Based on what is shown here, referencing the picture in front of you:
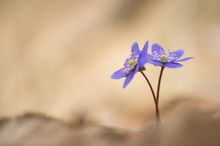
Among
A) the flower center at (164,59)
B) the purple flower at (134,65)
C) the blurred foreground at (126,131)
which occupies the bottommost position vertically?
the blurred foreground at (126,131)

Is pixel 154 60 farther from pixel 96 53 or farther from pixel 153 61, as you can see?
pixel 96 53

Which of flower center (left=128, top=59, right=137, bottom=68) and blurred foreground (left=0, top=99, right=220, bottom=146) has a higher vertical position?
flower center (left=128, top=59, right=137, bottom=68)

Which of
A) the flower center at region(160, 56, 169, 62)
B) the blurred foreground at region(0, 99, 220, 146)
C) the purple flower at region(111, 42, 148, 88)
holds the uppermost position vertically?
the flower center at region(160, 56, 169, 62)

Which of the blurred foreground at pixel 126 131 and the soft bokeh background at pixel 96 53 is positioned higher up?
the soft bokeh background at pixel 96 53

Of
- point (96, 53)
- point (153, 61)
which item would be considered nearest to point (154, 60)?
point (153, 61)

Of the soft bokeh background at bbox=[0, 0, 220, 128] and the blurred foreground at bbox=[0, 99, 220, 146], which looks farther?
the soft bokeh background at bbox=[0, 0, 220, 128]

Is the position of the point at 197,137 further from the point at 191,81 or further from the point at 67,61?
the point at 67,61
